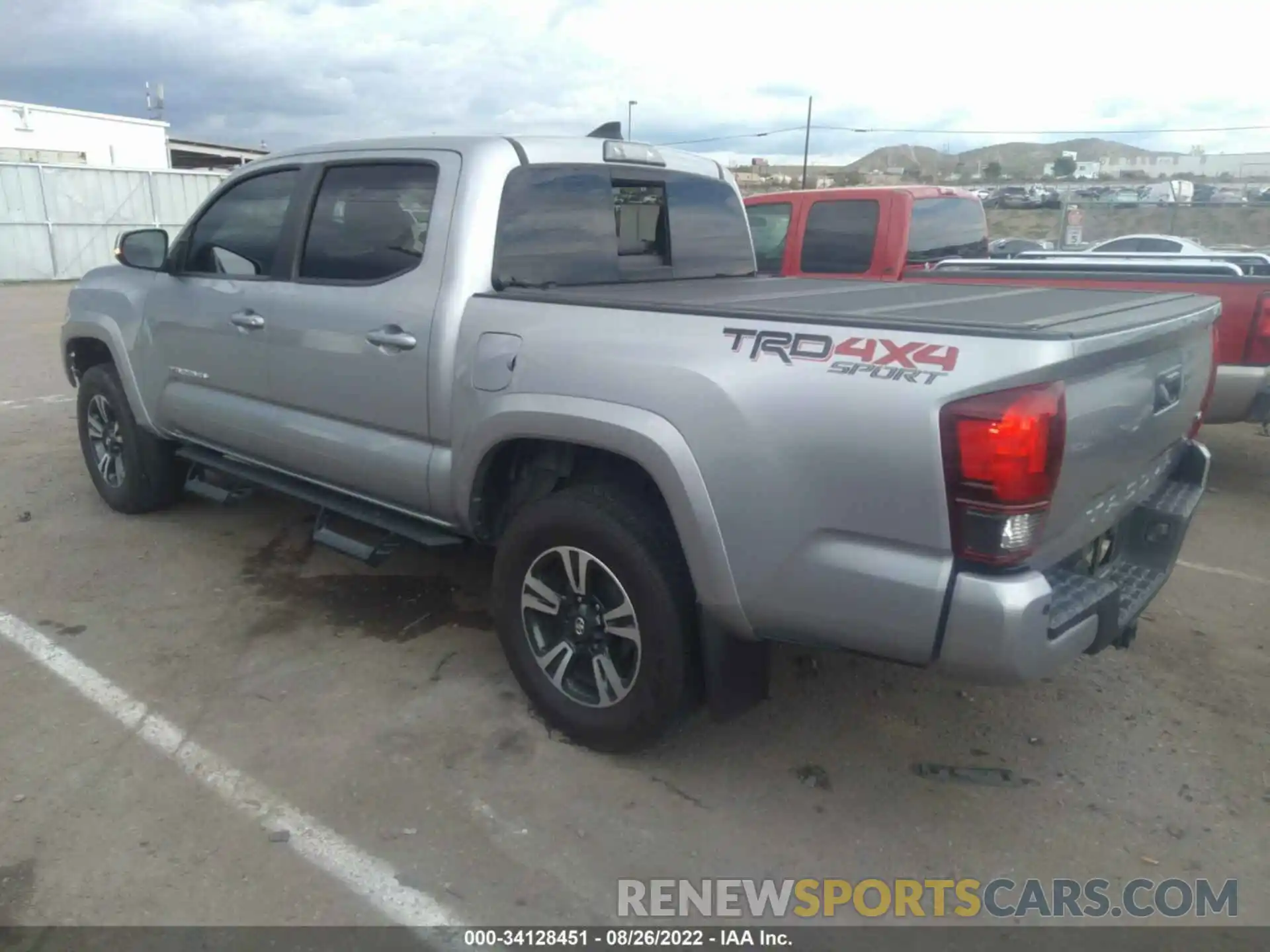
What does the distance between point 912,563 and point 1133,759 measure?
151cm

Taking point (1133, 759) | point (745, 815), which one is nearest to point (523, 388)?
point (745, 815)

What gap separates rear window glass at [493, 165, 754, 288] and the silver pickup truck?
0.04ft

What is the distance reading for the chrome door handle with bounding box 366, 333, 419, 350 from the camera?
342 centimetres

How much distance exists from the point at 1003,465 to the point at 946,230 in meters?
6.11

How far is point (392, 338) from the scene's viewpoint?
11.4 feet

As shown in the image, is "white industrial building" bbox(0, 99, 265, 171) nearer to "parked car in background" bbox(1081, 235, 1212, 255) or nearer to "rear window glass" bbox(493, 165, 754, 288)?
"parked car in background" bbox(1081, 235, 1212, 255)

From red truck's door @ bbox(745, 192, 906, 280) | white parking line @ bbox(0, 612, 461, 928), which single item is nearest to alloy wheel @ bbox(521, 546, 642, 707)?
white parking line @ bbox(0, 612, 461, 928)

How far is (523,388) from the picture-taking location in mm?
3090

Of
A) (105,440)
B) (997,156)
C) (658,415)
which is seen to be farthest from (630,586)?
(997,156)

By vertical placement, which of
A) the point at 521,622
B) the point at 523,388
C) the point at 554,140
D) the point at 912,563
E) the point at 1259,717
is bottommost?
the point at 1259,717

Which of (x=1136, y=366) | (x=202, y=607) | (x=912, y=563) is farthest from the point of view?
(x=202, y=607)

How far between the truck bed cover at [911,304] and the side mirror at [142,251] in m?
2.39
